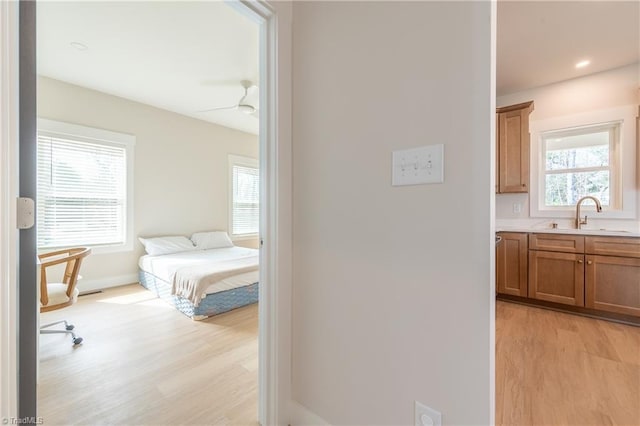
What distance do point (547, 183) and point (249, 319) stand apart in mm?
4088

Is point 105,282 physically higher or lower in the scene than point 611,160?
lower

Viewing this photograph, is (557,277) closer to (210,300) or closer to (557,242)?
(557,242)

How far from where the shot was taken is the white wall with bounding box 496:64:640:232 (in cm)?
299

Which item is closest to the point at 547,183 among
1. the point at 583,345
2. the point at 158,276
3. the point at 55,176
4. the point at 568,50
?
the point at 568,50

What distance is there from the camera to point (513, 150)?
354 cm

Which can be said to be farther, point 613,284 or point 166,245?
point 166,245

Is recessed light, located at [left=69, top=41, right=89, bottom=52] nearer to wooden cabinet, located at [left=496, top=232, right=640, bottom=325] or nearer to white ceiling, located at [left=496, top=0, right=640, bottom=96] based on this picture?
white ceiling, located at [left=496, top=0, right=640, bottom=96]

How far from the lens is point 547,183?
3535 millimetres

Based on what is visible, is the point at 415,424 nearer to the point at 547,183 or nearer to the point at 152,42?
the point at 152,42

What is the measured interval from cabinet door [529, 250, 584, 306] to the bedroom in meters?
3.18

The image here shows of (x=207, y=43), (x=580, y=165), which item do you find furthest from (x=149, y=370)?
(x=580, y=165)

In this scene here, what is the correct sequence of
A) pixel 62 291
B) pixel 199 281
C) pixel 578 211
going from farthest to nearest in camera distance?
pixel 578 211 < pixel 199 281 < pixel 62 291

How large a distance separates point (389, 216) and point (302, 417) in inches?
44.5

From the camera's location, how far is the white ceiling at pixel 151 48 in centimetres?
225
